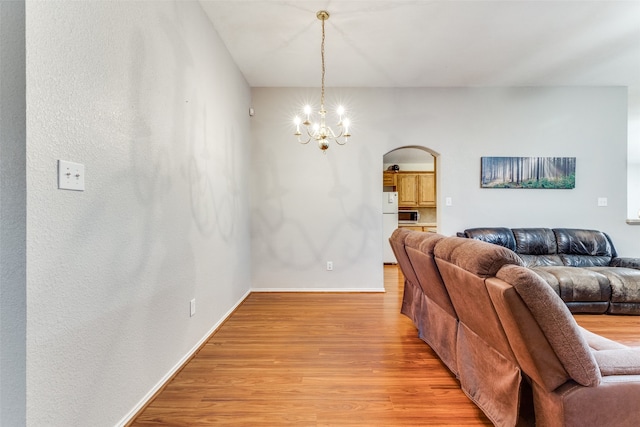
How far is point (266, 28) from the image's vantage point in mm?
2727

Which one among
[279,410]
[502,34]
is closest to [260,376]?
[279,410]

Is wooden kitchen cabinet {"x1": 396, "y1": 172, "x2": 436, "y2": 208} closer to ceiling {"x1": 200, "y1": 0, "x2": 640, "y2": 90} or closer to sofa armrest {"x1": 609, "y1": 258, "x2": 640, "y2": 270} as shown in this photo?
ceiling {"x1": 200, "y1": 0, "x2": 640, "y2": 90}

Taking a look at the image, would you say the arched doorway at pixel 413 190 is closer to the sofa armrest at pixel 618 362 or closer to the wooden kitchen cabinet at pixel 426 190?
the wooden kitchen cabinet at pixel 426 190

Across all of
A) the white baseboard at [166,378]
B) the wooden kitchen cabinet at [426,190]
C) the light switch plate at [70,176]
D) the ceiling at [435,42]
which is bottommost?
the white baseboard at [166,378]

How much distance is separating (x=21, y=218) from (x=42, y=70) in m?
0.55

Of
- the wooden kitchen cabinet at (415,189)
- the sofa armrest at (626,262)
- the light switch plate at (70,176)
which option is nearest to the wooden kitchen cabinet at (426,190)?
the wooden kitchen cabinet at (415,189)

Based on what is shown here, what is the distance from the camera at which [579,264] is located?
3529mm

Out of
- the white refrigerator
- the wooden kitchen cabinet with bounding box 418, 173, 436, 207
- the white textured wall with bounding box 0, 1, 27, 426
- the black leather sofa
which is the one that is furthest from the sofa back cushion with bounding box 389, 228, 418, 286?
the wooden kitchen cabinet with bounding box 418, 173, 436, 207

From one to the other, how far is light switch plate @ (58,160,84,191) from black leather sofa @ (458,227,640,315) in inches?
154

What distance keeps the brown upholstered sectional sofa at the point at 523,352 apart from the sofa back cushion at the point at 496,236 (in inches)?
87.5

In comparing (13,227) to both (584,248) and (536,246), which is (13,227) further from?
(584,248)

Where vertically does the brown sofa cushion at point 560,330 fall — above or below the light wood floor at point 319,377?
above

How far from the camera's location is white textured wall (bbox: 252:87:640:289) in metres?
4.03

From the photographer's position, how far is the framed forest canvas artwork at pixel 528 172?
4031 mm
